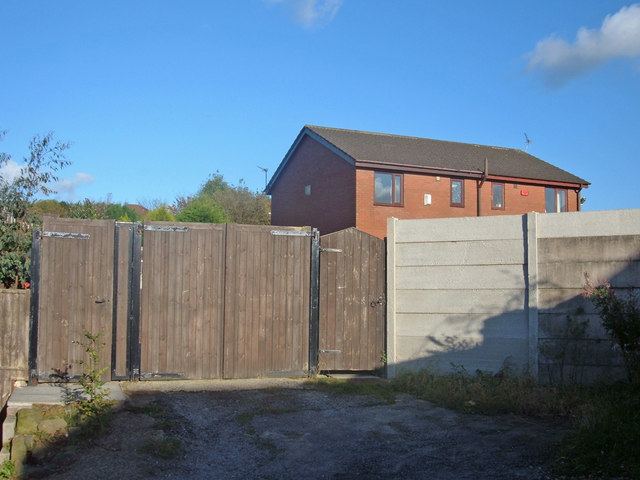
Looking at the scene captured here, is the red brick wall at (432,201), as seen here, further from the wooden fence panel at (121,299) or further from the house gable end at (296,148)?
the wooden fence panel at (121,299)

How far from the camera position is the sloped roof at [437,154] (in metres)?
21.8

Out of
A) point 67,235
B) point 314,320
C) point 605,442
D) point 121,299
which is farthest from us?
point 314,320

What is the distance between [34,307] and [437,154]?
59.2ft

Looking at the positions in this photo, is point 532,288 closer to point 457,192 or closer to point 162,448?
point 162,448

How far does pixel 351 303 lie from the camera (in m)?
9.36

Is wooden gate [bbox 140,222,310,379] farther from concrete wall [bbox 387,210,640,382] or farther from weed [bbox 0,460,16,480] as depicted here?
weed [bbox 0,460,16,480]

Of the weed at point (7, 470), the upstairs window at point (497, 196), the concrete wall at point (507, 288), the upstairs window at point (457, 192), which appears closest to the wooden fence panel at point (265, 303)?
the concrete wall at point (507, 288)

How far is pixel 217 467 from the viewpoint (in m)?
5.83

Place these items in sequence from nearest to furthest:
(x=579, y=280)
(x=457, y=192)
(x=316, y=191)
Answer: (x=579, y=280) < (x=457, y=192) < (x=316, y=191)

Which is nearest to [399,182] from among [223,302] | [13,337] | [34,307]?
[223,302]

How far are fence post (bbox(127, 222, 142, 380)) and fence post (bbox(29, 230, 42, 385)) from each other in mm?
1134

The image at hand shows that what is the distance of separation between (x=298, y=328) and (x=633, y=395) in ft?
14.5

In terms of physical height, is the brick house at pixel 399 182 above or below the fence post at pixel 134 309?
above

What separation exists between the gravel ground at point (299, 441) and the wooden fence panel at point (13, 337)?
152cm
